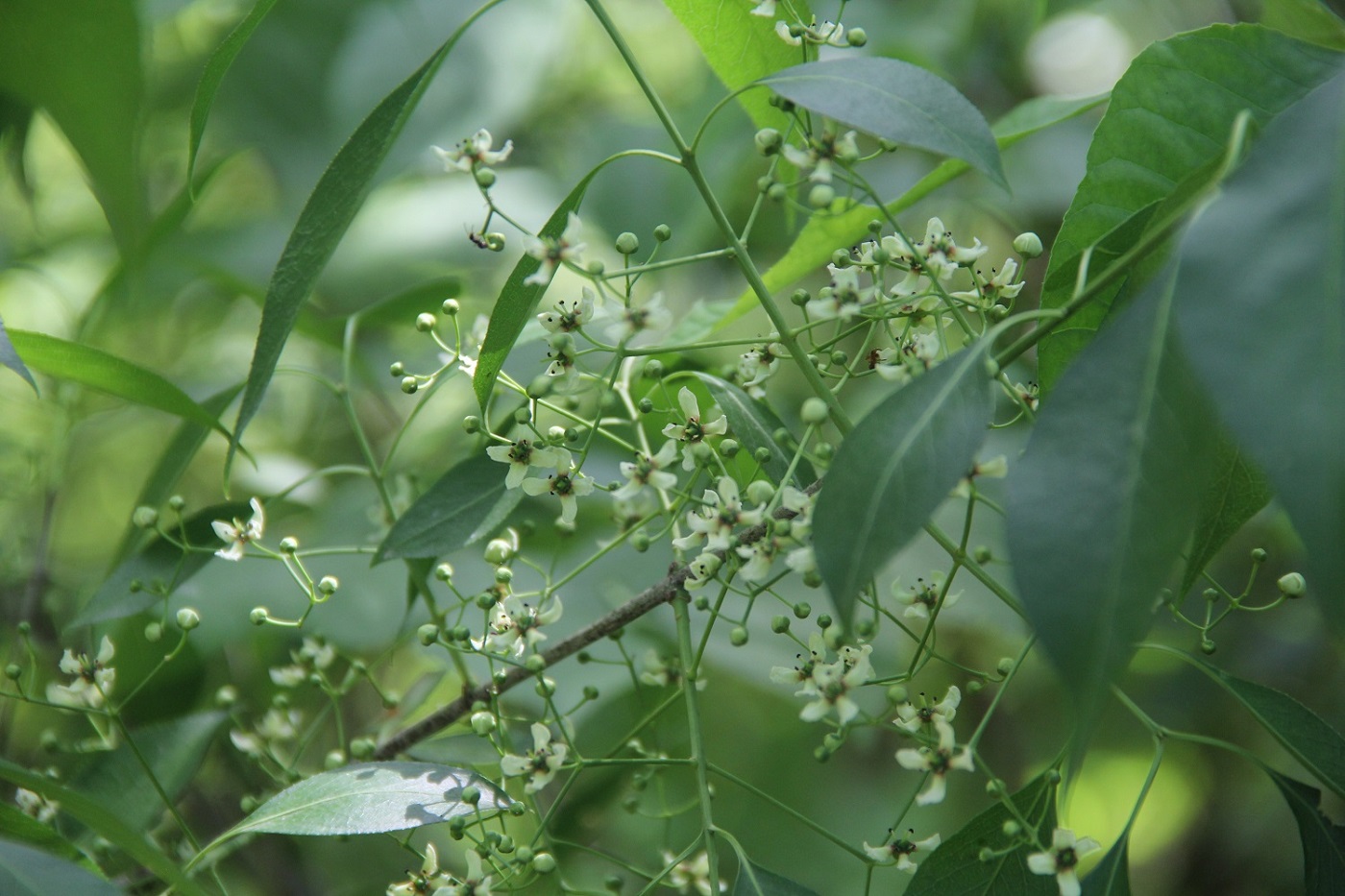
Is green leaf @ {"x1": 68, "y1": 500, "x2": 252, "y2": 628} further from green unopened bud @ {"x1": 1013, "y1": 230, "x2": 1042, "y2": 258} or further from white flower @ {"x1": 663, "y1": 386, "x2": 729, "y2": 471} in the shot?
green unopened bud @ {"x1": 1013, "y1": 230, "x2": 1042, "y2": 258}

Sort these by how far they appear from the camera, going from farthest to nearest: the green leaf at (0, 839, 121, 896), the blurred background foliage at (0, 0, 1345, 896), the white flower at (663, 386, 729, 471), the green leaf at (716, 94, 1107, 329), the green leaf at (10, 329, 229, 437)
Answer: the blurred background foliage at (0, 0, 1345, 896) → the green leaf at (716, 94, 1107, 329) → the green leaf at (10, 329, 229, 437) → the white flower at (663, 386, 729, 471) → the green leaf at (0, 839, 121, 896)

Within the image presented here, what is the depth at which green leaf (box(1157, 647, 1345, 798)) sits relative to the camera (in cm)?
73

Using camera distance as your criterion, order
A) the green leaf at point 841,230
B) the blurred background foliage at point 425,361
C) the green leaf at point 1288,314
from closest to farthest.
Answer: the green leaf at point 1288,314
the green leaf at point 841,230
the blurred background foliage at point 425,361

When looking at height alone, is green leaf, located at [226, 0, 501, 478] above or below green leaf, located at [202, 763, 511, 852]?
above

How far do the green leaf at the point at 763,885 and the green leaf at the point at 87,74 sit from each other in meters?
0.78

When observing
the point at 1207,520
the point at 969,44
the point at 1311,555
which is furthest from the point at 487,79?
the point at 1311,555

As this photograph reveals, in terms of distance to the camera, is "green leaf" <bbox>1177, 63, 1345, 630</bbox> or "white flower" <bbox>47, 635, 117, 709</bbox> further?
"white flower" <bbox>47, 635, 117, 709</bbox>

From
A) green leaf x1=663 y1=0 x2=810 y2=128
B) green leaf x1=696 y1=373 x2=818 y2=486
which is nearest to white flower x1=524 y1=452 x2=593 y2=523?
green leaf x1=696 y1=373 x2=818 y2=486

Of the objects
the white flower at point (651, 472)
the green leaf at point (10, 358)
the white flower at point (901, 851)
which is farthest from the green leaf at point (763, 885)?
the green leaf at point (10, 358)

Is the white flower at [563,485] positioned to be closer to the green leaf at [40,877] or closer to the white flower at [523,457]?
the white flower at [523,457]

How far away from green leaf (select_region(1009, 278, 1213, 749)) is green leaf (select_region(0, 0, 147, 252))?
835 mm

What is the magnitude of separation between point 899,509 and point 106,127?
805mm

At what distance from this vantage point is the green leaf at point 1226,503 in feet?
2.38

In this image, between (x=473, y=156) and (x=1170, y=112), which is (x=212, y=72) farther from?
(x=1170, y=112)
